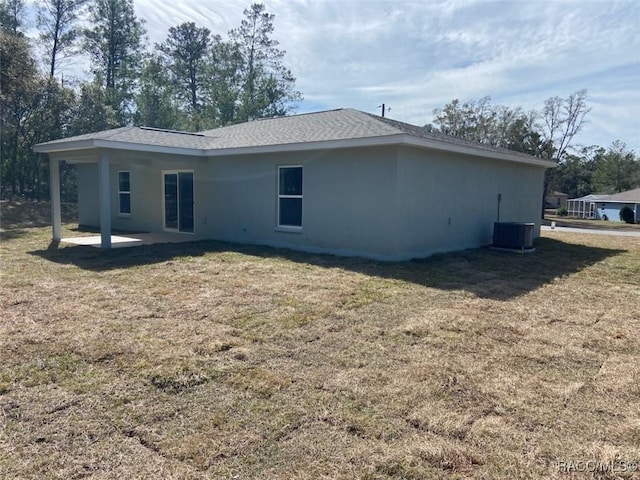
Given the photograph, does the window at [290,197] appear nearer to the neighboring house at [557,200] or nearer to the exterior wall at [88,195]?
the exterior wall at [88,195]

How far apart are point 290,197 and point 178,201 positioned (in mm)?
4480

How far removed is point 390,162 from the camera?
887cm

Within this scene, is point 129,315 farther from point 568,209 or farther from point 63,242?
point 568,209

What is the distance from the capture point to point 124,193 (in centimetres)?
1512

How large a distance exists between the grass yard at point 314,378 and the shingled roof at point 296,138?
3119mm

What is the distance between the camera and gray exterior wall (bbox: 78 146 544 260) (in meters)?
9.09

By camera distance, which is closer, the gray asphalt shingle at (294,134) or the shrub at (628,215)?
the gray asphalt shingle at (294,134)

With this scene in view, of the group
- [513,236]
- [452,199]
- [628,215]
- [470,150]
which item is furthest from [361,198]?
[628,215]

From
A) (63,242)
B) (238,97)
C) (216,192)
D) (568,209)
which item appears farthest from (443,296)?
(568,209)

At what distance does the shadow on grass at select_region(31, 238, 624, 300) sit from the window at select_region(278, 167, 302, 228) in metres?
0.79

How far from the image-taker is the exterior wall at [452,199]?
9.19 m

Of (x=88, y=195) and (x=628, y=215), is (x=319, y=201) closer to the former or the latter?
(x=88, y=195)

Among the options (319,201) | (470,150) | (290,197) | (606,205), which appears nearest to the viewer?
(319,201)

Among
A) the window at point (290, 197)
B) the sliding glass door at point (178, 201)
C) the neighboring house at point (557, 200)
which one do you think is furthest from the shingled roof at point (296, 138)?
the neighboring house at point (557, 200)
